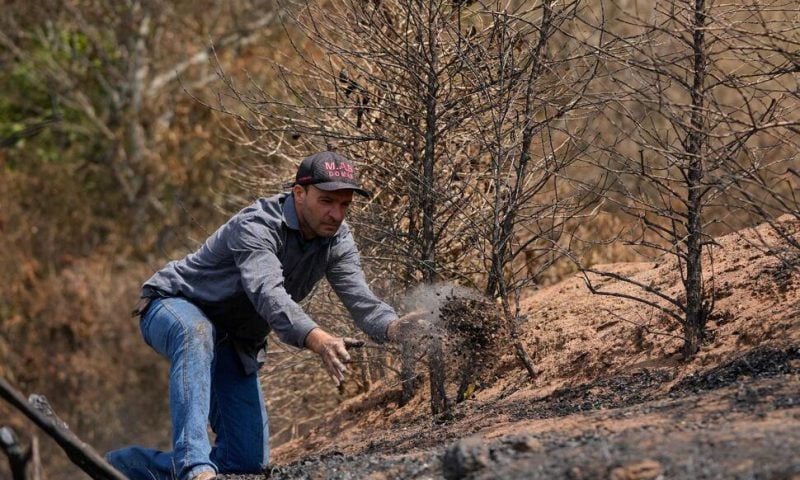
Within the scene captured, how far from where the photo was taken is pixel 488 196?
29.3ft

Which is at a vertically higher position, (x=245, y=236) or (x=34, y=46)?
(x=34, y=46)

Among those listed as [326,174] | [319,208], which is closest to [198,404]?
[319,208]

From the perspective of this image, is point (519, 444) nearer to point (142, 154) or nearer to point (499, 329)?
point (499, 329)

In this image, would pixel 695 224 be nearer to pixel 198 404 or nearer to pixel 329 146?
pixel 198 404

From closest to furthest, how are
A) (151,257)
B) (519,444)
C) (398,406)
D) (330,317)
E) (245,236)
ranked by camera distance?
1. (519,444)
2. (245,236)
3. (398,406)
4. (330,317)
5. (151,257)

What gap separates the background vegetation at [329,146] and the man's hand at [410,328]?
2.07 feet

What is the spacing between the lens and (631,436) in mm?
5164

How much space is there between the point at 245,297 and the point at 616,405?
1828 millimetres

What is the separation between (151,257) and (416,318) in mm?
16291

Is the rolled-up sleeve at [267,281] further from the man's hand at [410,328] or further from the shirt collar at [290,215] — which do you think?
the man's hand at [410,328]

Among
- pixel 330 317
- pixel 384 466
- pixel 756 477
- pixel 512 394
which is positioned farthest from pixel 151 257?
pixel 756 477

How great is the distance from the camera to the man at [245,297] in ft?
20.6

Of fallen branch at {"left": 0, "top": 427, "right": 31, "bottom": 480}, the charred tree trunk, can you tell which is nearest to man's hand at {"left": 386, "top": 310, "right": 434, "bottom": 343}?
the charred tree trunk

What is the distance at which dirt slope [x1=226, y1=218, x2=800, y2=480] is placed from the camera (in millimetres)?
4895
